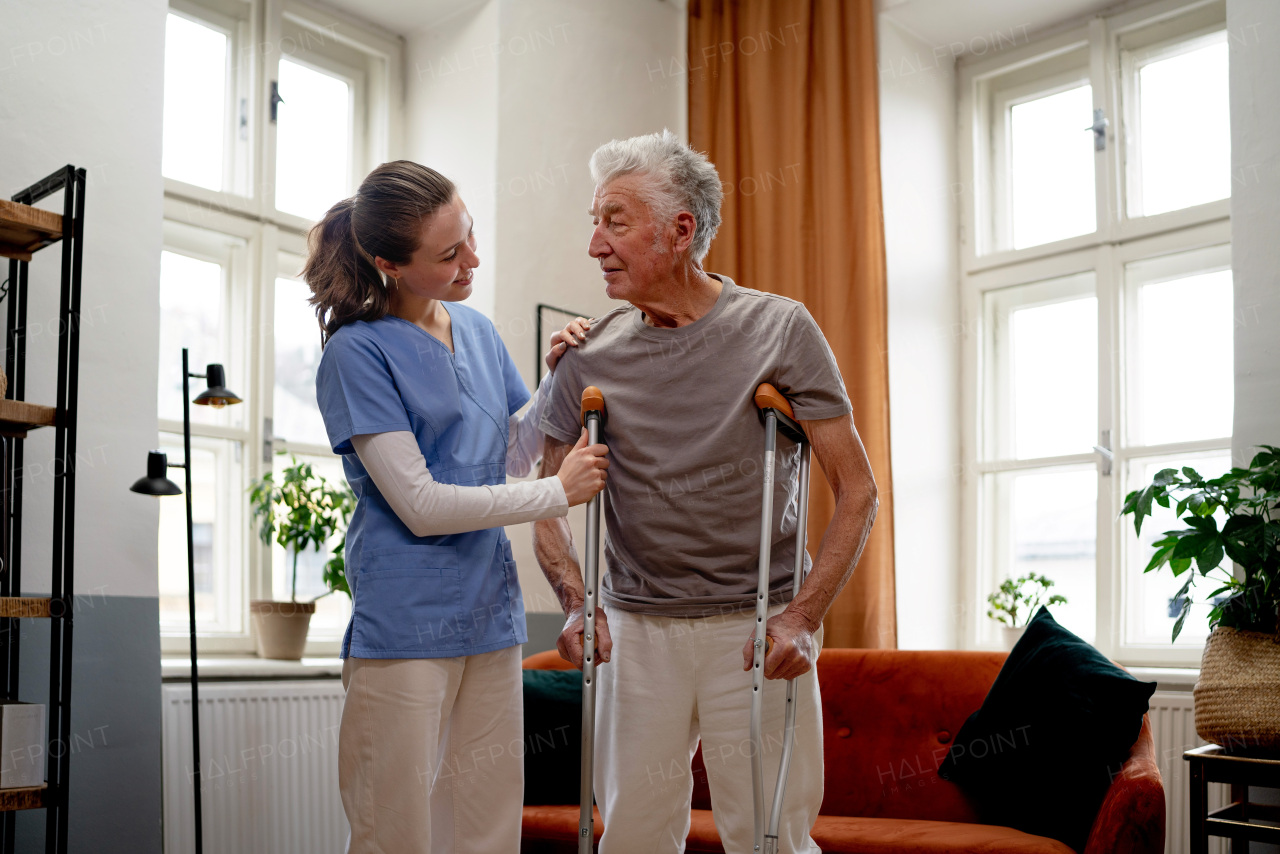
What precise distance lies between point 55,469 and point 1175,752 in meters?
3.09

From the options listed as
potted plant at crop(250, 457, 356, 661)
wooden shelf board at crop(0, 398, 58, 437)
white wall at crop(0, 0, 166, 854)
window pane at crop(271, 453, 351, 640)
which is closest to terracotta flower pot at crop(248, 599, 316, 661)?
potted plant at crop(250, 457, 356, 661)

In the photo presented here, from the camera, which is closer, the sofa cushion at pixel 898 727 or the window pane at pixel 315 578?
the sofa cushion at pixel 898 727

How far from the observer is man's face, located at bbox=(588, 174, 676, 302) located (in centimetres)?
193

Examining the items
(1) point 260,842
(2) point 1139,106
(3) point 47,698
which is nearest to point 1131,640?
(2) point 1139,106

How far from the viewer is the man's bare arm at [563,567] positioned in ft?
6.19

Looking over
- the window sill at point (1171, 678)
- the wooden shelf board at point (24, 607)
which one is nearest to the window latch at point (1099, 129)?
the window sill at point (1171, 678)

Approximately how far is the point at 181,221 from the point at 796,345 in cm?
253

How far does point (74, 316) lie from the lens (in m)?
2.38

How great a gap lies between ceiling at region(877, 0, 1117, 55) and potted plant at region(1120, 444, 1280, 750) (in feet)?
7.02

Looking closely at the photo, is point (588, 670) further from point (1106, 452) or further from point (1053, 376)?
point (1053, 376)

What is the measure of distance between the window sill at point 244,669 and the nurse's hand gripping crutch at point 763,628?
6.45 feet

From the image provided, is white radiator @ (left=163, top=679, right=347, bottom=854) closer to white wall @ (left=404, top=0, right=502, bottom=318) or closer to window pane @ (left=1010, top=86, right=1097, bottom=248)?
white wall @ (left=404, top=0, right=502, bottom=318)

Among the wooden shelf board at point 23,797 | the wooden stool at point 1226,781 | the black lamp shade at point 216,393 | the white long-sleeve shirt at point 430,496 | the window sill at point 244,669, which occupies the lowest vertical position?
the wooden stool at point 1226,781

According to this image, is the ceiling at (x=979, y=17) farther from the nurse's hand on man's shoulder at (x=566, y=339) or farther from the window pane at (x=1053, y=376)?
the nurse's hand on man's shoulder at (x=566, y=339)
